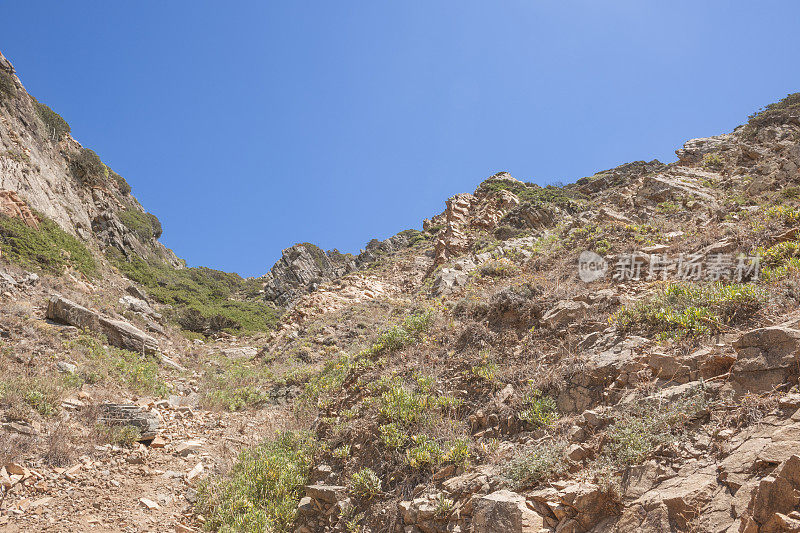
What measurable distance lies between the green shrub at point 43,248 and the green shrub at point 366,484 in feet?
49.2

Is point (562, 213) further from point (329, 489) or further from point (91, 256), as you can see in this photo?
point (91, 256)

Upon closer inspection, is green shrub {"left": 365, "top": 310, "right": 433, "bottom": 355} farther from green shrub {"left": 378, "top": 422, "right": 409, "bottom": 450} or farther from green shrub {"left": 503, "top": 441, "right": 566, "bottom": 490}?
green shrub {"left": 503, "top": 441, "right": 566, "bottom": 490}

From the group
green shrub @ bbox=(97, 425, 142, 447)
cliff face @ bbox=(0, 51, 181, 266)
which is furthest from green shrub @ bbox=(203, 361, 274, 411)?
cliff face @ bbox=(0, 51, 181, 266)

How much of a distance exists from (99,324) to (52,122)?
22.5m

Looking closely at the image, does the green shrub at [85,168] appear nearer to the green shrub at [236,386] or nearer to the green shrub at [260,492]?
the green shrub at [236,386]

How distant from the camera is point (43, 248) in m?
15.0

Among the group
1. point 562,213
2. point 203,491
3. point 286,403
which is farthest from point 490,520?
point 562,213

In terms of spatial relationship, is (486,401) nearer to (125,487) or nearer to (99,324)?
(125,487)

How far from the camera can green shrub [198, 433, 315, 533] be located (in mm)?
5227

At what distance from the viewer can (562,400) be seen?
529 cm

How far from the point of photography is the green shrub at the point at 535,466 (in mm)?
4020

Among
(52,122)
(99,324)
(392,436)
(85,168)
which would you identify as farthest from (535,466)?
(52,122)

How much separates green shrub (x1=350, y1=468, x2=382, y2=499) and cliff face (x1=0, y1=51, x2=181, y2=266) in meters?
19.6

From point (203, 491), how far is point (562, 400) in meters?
5.64
